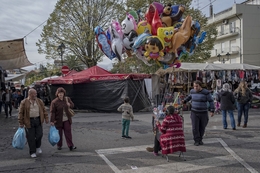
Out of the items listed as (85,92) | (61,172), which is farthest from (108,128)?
(85,92)

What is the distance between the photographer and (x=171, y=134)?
21.5 feet

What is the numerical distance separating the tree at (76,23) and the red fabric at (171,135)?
21640mm

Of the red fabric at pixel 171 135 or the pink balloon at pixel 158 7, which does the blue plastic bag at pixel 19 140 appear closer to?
the red fabric at pixel 171 135

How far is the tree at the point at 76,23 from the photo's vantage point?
2759 cm

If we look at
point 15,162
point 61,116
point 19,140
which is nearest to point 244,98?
point 61,116

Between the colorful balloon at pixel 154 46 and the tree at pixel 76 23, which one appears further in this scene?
the tree at pixel 76 23

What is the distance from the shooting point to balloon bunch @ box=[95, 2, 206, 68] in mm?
7738

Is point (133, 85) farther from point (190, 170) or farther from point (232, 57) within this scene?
point (232, 57)

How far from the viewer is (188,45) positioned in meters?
8.41

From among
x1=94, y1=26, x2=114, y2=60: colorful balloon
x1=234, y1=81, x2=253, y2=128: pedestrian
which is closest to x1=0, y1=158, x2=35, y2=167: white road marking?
x1=94, y1=26, x2=114, y2=60: colorful balloon

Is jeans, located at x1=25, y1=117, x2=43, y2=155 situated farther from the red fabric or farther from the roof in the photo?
the roof

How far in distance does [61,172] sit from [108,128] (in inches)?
229

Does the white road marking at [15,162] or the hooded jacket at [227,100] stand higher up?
the hooded jacket at [227,100]

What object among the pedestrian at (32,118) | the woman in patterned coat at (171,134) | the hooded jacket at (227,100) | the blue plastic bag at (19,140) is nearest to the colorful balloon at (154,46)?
the woman in patterned coat at (171,134)
